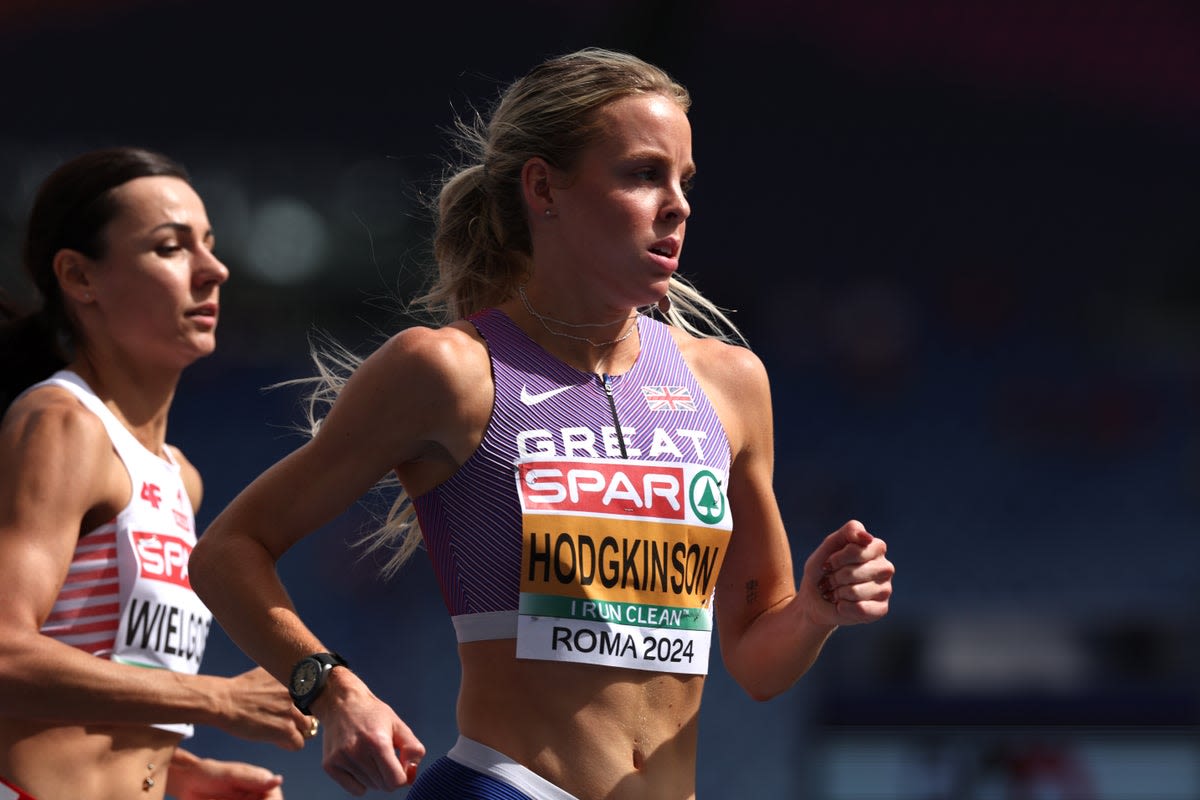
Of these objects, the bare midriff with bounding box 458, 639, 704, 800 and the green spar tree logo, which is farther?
the green spar tree logo

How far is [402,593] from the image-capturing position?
9805mm

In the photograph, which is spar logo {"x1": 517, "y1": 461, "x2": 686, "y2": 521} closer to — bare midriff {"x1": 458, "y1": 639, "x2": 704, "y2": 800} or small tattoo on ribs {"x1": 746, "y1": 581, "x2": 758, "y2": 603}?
bare midriff {"x1": 458, "y1": 639, "x2": 704, "y2": 800}

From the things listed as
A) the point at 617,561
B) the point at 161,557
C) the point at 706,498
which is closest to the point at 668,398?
the point at 706,498

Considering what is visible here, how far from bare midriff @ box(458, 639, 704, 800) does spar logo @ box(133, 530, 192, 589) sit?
0.96m

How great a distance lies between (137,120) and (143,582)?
784cm

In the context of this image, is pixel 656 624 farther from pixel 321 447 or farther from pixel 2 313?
pixel 2 313

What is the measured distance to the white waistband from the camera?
2268 mm

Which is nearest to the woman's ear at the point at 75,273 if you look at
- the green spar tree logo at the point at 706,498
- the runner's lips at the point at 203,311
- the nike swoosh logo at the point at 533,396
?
the runner's lips at the point at 203,311

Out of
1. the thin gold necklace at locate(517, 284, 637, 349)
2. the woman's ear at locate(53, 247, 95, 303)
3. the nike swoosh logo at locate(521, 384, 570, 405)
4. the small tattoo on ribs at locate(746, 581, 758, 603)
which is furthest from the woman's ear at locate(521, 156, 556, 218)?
the woman's ear at locate(53, 247, 95, 303)

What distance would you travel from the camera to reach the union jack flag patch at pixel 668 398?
2559mm

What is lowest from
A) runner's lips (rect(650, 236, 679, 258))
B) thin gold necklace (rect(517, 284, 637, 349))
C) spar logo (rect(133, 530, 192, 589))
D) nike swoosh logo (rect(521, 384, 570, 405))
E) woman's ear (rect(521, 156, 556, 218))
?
spar logo (rect(133, 530, 192, 589))

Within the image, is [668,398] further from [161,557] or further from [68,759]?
[68,759]

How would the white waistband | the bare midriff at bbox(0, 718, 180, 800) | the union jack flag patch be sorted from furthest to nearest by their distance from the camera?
1. the bare midriff at bbox(0, 718, 180, 800)
2. the union jack flag patch
3. the white waistband

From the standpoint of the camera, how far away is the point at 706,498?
8.11ft
